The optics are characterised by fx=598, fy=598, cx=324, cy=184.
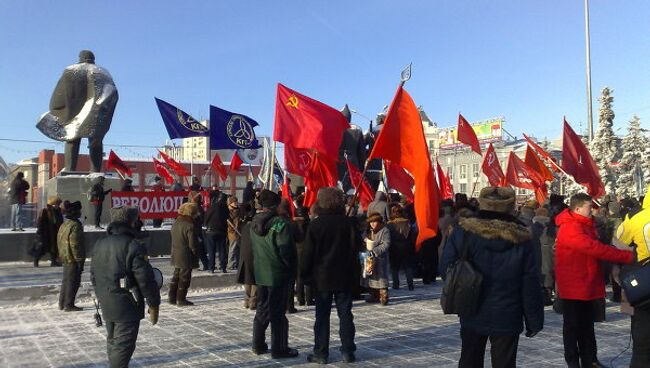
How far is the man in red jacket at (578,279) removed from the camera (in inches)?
222

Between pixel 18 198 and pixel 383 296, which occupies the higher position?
pixel 18 198

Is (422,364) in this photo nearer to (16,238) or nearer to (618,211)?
(618,211)

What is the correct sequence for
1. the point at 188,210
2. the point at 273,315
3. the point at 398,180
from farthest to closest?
the point at 398,180 < the point at 188,210 < the point at 273,315

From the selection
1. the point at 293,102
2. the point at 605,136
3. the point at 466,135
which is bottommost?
the point at 293,102

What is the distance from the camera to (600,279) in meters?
5.68

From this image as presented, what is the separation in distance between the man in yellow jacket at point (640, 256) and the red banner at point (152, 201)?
41.1 feet

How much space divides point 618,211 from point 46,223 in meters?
11.9

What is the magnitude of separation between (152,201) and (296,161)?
5008 mm

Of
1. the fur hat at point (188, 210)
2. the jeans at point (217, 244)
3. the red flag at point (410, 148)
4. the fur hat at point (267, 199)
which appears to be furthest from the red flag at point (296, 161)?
the fur hat at point (267, 199)

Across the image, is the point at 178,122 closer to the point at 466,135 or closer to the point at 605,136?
the point at 466,135

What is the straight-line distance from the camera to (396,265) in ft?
38.7

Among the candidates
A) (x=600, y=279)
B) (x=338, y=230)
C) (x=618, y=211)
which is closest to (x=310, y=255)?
(x=338, y=230)

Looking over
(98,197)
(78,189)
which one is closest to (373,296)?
(98,197)

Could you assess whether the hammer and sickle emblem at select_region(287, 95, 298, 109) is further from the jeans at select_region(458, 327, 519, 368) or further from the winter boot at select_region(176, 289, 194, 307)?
the jeans at select_region(458, 327, 519, 368)
